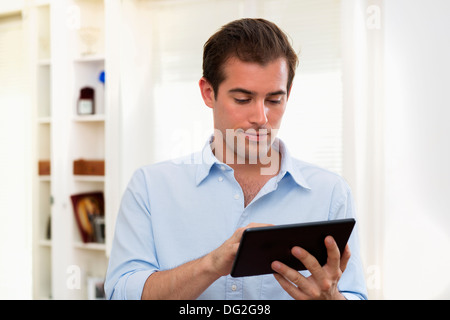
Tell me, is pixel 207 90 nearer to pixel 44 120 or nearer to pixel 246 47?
pixel 246 47

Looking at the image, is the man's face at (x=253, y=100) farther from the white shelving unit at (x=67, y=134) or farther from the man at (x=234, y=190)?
the white shelving unit at (x=67, y=134)

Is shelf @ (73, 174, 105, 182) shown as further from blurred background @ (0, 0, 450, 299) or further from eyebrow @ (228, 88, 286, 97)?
eyebrow @ (228, 88, 286, 97)

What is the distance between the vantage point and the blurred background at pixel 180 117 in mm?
1963

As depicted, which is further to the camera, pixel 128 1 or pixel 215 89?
pixel 128 1

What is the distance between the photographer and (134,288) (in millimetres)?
955

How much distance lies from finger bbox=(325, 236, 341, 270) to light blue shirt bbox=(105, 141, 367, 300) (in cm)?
16

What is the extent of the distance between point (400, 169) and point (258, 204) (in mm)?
1155

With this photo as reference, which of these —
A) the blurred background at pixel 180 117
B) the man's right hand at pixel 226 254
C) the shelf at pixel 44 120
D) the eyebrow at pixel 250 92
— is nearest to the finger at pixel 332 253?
the man's right hand at pixel 226 254

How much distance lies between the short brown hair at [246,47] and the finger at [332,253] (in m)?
0.44

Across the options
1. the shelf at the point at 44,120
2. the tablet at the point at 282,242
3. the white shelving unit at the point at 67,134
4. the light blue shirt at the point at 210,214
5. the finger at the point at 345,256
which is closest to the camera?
the tablet at the point at 282,242

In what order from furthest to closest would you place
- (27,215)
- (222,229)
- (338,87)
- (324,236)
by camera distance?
(27,215) → (338,87) → (222,229) → (324,236)

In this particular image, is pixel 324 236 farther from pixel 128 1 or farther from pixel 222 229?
pixel 128 1

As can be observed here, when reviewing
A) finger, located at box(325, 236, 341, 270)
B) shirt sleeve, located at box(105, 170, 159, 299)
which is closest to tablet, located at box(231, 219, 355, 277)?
finger, located at box(325, 236, 341, 270)

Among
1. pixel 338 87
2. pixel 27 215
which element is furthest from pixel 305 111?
pixel 27 215
